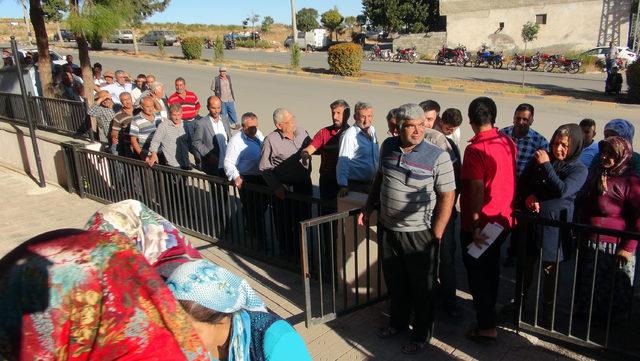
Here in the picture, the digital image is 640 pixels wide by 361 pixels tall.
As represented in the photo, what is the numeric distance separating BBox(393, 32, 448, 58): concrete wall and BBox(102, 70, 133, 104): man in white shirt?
3114 cm

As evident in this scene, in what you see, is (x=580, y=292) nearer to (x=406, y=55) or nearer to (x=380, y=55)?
(x=406, y=55)

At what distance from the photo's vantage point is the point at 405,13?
4491 cm

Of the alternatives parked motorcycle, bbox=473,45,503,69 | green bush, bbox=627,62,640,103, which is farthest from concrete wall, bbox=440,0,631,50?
green bush, bbox=627,62,640,103

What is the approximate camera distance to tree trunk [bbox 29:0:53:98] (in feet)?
34.6

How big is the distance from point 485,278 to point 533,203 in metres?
0.78

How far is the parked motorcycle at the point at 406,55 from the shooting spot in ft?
114

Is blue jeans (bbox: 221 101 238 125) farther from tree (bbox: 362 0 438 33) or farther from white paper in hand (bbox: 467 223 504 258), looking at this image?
tree (bbox: 362 0 438 33)

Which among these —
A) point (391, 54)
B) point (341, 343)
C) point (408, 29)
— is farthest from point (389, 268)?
point (408, 29)

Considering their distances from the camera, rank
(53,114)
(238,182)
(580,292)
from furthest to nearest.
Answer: (53,114) → (238,182) → (580,292)

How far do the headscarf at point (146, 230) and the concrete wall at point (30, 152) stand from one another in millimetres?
7246

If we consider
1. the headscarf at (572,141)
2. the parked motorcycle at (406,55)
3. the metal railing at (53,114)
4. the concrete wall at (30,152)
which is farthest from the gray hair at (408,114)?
the parked motorcycle at (406,55)

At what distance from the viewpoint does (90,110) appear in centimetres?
868

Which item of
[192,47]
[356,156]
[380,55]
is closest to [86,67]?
[356,156]

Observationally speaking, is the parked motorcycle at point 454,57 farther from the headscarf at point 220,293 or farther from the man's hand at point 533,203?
the headscarf at point 220,293
